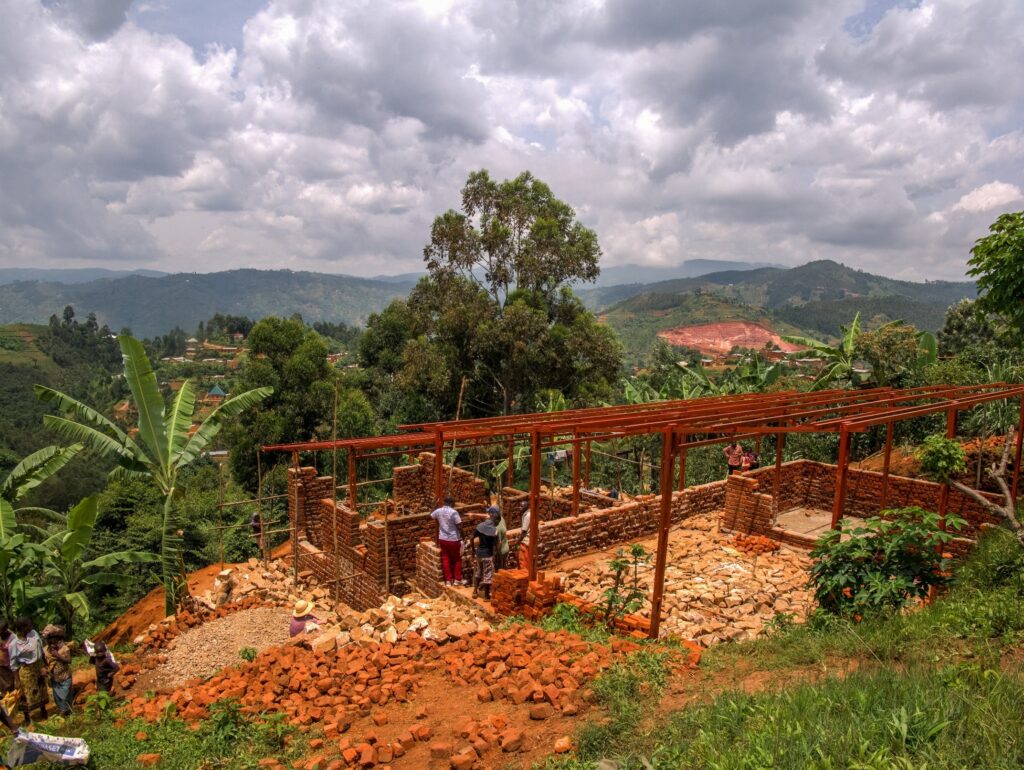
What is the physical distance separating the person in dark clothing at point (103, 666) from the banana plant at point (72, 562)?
273 cm

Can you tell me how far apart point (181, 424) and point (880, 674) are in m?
11.6

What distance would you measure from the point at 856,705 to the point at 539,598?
4399mm

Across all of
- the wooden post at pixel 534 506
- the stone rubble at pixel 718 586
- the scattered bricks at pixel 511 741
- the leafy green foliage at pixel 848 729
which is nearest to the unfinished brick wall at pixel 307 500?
the stone rubble at pixel 718 586

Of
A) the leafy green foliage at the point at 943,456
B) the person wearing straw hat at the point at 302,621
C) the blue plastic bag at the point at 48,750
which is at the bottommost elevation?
the person wearing straw hat at the point at 302,621

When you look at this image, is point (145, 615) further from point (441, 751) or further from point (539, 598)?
point (441, 751)

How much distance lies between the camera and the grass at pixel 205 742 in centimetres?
550

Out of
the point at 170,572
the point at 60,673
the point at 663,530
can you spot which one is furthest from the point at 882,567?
the point at 170,572

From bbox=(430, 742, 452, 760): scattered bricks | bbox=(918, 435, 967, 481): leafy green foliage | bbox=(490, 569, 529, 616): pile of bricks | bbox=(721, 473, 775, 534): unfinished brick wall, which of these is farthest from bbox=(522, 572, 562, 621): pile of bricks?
bbox=(721, 473, 775, 534): unfinished brick wall

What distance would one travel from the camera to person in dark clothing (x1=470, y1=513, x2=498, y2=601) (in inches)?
364

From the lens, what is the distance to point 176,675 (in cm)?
895

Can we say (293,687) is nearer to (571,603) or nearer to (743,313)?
(571,603)

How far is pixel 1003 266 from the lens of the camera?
34.5 ft

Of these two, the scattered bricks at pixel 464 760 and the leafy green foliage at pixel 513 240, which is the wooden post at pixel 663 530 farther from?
the leafy green foliage at pixel 513 240

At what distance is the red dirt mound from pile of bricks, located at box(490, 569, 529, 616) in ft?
323
